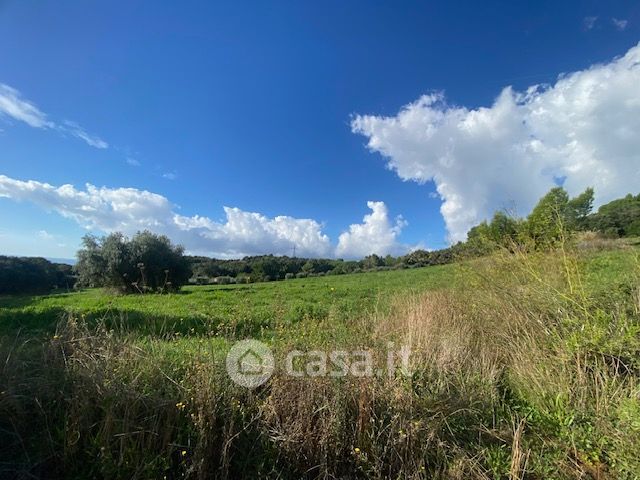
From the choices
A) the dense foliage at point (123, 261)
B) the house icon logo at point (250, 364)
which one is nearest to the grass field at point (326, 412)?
the house icon logo at point (250, 364)

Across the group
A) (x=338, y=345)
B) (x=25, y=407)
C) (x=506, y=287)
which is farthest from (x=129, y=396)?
(x=506, y=287)

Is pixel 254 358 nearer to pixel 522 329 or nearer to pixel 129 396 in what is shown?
pixel 129 396

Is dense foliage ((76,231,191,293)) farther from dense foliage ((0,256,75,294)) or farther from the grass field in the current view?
the grass field

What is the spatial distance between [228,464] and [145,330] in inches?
144

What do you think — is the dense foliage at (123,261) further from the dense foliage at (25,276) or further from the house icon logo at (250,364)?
the house icon logo at (250,364)

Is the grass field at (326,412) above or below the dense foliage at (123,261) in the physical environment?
below

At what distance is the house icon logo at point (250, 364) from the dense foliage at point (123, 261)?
21604 millimetres

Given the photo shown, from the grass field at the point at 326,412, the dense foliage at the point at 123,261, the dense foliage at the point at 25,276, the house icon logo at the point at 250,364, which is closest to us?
the grass field at the point at 326,412

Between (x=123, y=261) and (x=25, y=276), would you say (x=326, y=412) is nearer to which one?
(x=123, y=261)

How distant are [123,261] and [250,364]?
2475 centimetres

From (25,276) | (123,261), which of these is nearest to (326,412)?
(123,261)

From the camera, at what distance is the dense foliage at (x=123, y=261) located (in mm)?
23844

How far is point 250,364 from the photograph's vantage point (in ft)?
12.5

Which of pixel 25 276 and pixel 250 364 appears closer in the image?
pixel 250 364
